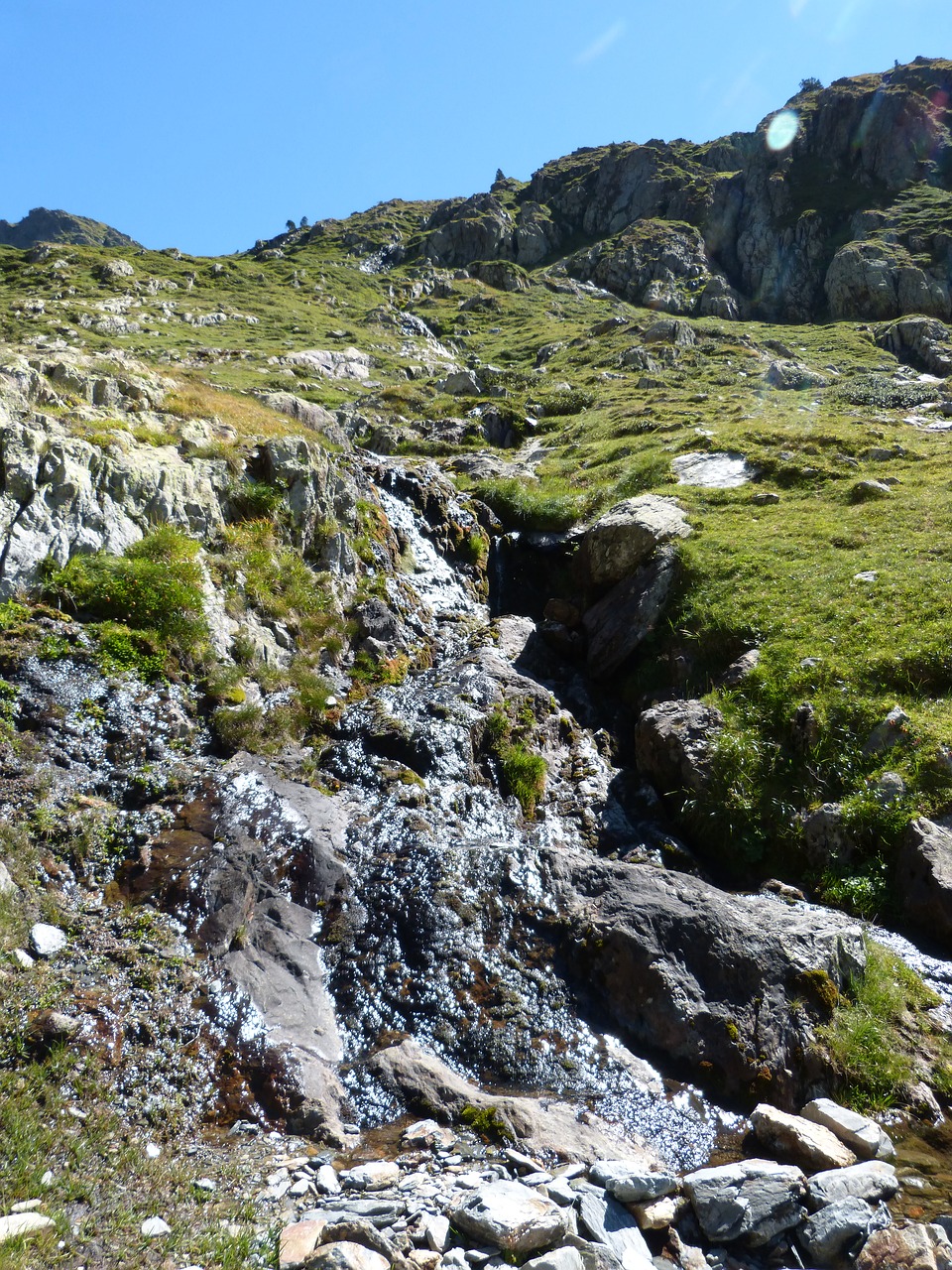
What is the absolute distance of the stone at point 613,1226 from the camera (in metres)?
5.45

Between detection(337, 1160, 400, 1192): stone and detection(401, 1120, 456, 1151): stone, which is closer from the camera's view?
detection(337, 1160, 400, 1192): stone

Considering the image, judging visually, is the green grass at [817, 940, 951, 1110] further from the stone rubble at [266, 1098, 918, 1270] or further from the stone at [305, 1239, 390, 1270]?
the stone at [305, 1239, 390, 1270]

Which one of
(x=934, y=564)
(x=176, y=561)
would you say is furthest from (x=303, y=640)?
(x=934, y=564)

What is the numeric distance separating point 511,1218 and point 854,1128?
3968 mm

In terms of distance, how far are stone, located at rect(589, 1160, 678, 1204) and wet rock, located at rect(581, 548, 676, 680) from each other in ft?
43.9

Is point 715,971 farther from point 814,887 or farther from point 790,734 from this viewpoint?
point 790,734

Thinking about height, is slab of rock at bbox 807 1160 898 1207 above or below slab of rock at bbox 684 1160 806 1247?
above

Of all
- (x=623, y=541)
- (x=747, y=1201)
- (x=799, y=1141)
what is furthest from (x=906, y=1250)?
(x=623, y=541)

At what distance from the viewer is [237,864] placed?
9.45 meters

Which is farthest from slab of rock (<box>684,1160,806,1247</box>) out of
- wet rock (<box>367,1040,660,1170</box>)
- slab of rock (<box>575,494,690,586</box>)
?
slab of rock (<box>575,494,690,586</box>)

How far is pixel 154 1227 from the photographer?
488 cm

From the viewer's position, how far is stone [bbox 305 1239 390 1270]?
466cm

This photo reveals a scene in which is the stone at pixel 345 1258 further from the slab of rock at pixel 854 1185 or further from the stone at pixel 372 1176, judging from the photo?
the slab of rock at pixel 854 1185

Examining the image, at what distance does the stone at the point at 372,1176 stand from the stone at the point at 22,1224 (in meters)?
2.24
